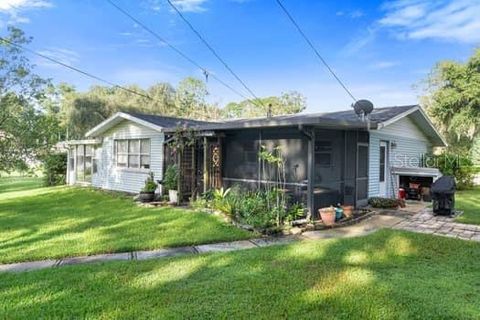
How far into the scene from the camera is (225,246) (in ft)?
18.9

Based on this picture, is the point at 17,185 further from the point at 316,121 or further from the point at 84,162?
the point at 316,121

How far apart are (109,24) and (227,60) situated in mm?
6516

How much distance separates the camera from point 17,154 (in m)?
9.82

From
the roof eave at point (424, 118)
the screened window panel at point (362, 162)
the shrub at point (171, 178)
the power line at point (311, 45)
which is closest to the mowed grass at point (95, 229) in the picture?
the shrub at point (171, 178)

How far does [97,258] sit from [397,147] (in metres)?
10.3

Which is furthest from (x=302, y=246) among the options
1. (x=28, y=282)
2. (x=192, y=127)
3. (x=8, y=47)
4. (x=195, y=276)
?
(x=8, y=47)

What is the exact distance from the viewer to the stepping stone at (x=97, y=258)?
484cm

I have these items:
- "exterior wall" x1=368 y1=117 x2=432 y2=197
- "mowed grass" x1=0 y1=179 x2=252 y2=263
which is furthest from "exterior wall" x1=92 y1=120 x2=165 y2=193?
"exterior wall" x1=368 y1=117 x2=432 y2=197

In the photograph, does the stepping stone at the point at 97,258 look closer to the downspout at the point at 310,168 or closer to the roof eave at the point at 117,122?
the downspout at the point at 310,168

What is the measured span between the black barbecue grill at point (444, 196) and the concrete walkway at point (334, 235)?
0.94ft

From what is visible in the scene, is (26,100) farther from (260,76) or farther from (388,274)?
(260,76)

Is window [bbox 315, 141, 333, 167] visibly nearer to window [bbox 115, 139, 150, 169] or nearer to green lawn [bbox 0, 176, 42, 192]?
window [bbox 115, 139, 150, 169]

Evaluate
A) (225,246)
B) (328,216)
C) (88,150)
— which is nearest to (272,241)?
(225,246)

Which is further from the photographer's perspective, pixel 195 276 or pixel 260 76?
pixel 260 76
